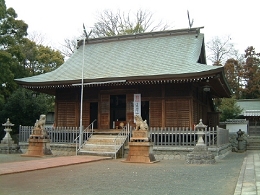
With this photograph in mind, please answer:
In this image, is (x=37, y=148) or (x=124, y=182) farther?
(x=37, y=148)

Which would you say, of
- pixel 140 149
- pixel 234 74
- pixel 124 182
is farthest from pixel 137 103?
pixel 234 74

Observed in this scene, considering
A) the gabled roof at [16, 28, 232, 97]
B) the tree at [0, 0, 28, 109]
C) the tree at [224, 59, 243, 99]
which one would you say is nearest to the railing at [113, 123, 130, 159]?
the gabled roof at [16, 28, 232, 97]

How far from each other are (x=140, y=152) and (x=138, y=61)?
25.1 feet

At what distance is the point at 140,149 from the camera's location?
12.7 metres

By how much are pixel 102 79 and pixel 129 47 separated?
5488mm

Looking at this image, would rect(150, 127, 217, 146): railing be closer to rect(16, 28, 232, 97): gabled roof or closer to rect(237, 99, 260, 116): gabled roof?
rect(16, 28, 232, 97): gabled roof

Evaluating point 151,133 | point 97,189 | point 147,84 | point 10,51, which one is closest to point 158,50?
point 147,84

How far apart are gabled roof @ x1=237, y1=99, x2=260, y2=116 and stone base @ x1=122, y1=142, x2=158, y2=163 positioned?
23.9 metres

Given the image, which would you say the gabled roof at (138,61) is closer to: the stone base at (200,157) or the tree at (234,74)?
the stone base at (200,157)

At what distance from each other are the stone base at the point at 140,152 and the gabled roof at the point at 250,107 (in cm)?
2388

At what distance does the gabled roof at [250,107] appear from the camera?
33625 millimetres

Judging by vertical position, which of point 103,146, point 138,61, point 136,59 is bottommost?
point 103,146

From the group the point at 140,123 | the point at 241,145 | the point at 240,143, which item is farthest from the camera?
the point at 240,143

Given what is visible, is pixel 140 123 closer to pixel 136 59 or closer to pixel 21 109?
pixel 136 59
